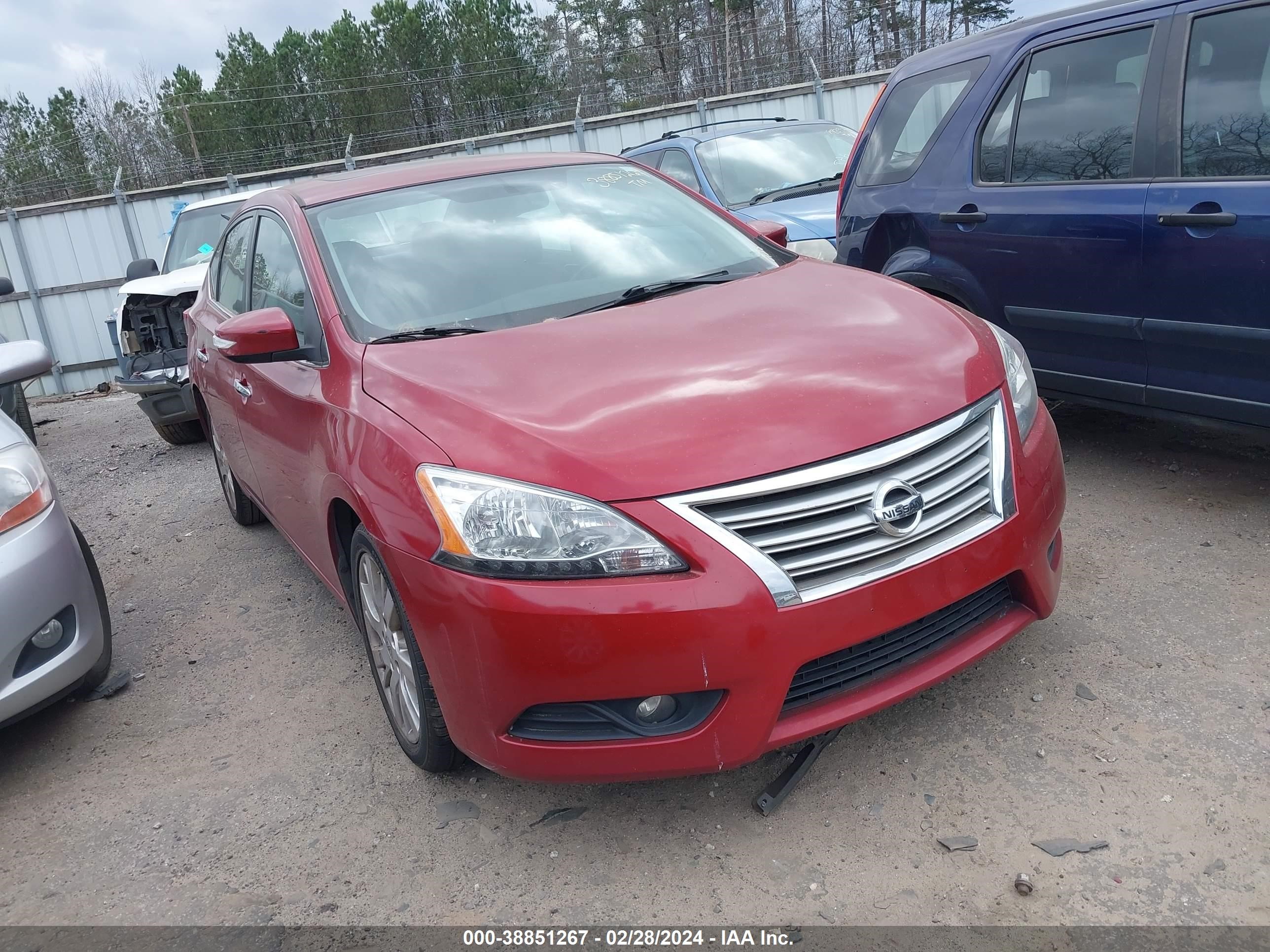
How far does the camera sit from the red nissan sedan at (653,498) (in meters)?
2.06

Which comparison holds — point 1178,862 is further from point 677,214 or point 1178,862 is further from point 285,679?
point 285,679

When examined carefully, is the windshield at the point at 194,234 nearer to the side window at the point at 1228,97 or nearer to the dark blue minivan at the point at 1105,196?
the dark blue minivan at the point at 1105,196

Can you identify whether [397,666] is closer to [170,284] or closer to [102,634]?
[102,634]

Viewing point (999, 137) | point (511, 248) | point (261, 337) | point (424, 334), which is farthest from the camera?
point (999, 137)

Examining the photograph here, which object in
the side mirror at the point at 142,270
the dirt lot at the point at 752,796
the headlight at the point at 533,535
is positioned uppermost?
the side mirror at the point at 142,270

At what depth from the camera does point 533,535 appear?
212 centimetres

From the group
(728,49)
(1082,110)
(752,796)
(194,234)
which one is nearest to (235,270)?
(752,796)

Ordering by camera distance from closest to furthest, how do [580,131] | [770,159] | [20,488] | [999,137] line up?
[20,488], [999,137], [770,159], [580,131]

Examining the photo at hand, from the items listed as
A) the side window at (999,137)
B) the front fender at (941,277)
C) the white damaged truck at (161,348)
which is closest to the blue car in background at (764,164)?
the front fender at (941,277)

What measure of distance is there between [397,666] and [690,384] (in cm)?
114

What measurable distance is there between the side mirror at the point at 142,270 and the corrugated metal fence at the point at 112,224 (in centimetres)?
767

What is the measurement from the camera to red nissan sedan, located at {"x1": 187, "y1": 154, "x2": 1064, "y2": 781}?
206 centimetres

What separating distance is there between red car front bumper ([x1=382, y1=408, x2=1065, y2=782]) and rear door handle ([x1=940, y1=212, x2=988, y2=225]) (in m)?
2.15

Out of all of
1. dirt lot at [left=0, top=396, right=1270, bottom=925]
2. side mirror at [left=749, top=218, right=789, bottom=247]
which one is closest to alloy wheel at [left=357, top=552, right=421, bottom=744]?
dirt lot at [left=0, top=396, right=1270, bottom=925]
